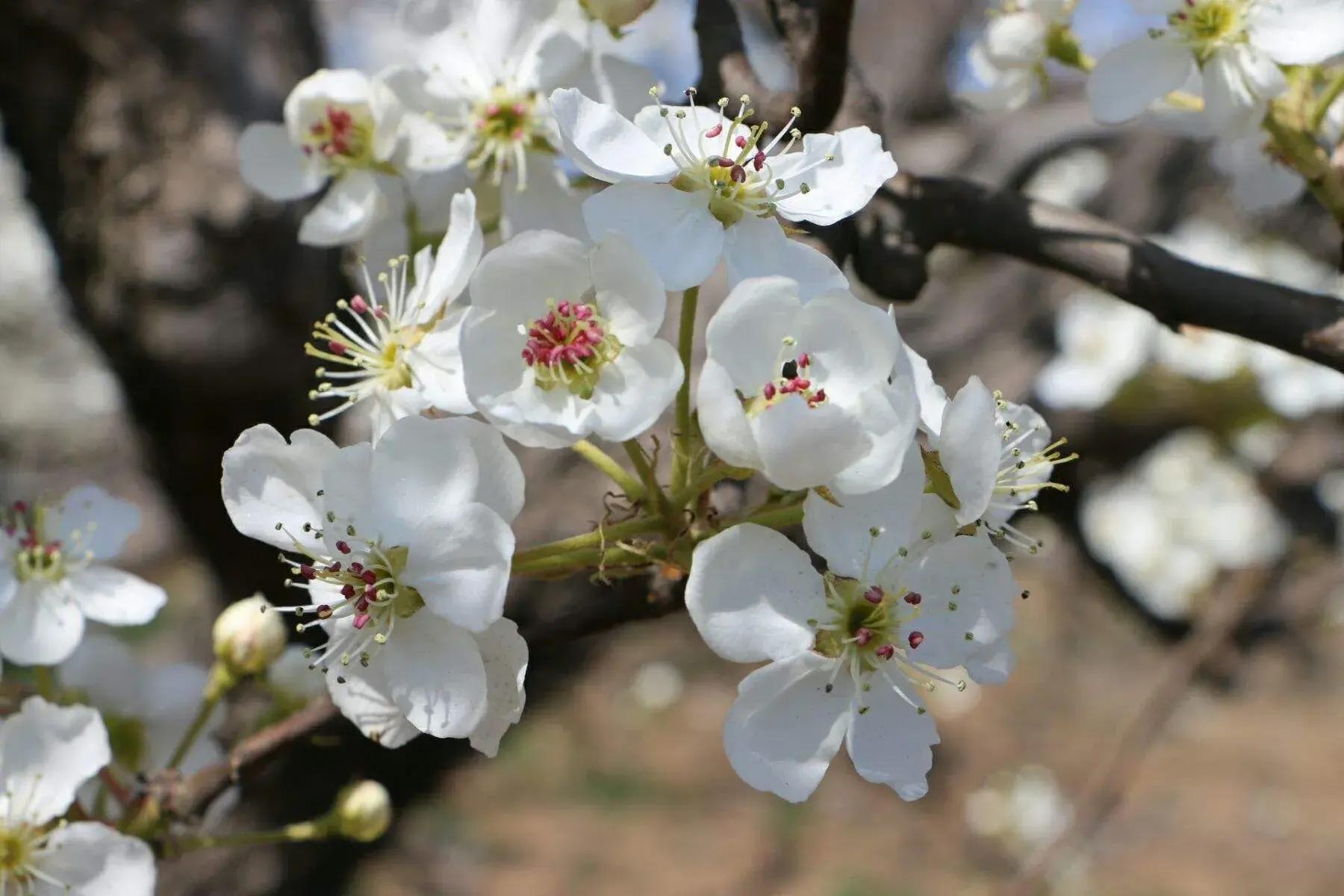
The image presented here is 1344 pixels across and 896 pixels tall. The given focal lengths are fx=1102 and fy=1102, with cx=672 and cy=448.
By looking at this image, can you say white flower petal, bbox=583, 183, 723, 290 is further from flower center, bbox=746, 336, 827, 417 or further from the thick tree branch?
the thick tree branch

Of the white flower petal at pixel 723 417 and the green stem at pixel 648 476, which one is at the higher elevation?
the white flower petal at pixel 723 417

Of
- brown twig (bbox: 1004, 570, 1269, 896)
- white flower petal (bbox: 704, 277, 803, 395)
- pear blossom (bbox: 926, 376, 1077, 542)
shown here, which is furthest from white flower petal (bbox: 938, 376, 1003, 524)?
brown twig (bbox: 1004, 570, 1269, 896)

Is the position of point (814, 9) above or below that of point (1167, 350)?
above

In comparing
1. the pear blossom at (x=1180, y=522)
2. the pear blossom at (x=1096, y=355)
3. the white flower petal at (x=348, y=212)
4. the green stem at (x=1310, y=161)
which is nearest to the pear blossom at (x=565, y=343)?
the white flower petal at (x=348, y=212)

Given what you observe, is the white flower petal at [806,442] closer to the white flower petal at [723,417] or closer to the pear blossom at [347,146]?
the white flower petal at [723,417]

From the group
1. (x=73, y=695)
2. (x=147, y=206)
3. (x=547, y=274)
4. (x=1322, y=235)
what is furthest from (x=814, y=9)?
(x=1322, y=235)

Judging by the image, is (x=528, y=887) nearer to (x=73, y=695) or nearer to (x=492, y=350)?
(x=73, y=695)

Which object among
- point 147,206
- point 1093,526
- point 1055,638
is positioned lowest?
point 1055,638
